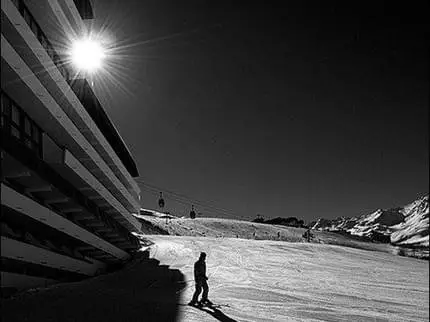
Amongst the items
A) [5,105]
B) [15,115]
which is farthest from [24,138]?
[5,105]

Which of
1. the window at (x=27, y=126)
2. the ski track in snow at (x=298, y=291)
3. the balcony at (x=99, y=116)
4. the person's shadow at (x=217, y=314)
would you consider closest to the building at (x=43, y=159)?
the window at (x=27, y=126)

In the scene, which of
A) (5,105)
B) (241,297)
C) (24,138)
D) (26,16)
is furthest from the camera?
(26,16)

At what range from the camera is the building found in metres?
13.2

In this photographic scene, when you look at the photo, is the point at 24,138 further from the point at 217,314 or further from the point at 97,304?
the point at 217,314

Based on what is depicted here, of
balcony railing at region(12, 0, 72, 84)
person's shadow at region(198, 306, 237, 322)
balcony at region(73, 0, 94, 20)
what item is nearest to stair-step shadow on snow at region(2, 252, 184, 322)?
person's shadow at region(198, 306, 237, 322)

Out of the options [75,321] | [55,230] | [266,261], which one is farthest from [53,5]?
[266,261]

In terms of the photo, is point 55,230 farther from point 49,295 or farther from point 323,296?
point 323,296

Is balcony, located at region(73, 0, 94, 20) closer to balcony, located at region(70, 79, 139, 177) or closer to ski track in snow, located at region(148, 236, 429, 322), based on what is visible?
balcony, located at region(70, 79, 139, 177)

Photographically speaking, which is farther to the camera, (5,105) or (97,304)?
(5,105)

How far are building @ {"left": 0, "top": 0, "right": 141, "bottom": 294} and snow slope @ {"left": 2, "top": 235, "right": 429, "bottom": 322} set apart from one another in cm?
137

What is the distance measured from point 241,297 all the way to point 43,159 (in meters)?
10.1

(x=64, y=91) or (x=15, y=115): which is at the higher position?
(x=64, y=91)

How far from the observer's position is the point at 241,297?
51.1 ft

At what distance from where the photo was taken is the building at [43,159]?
1321 cm
